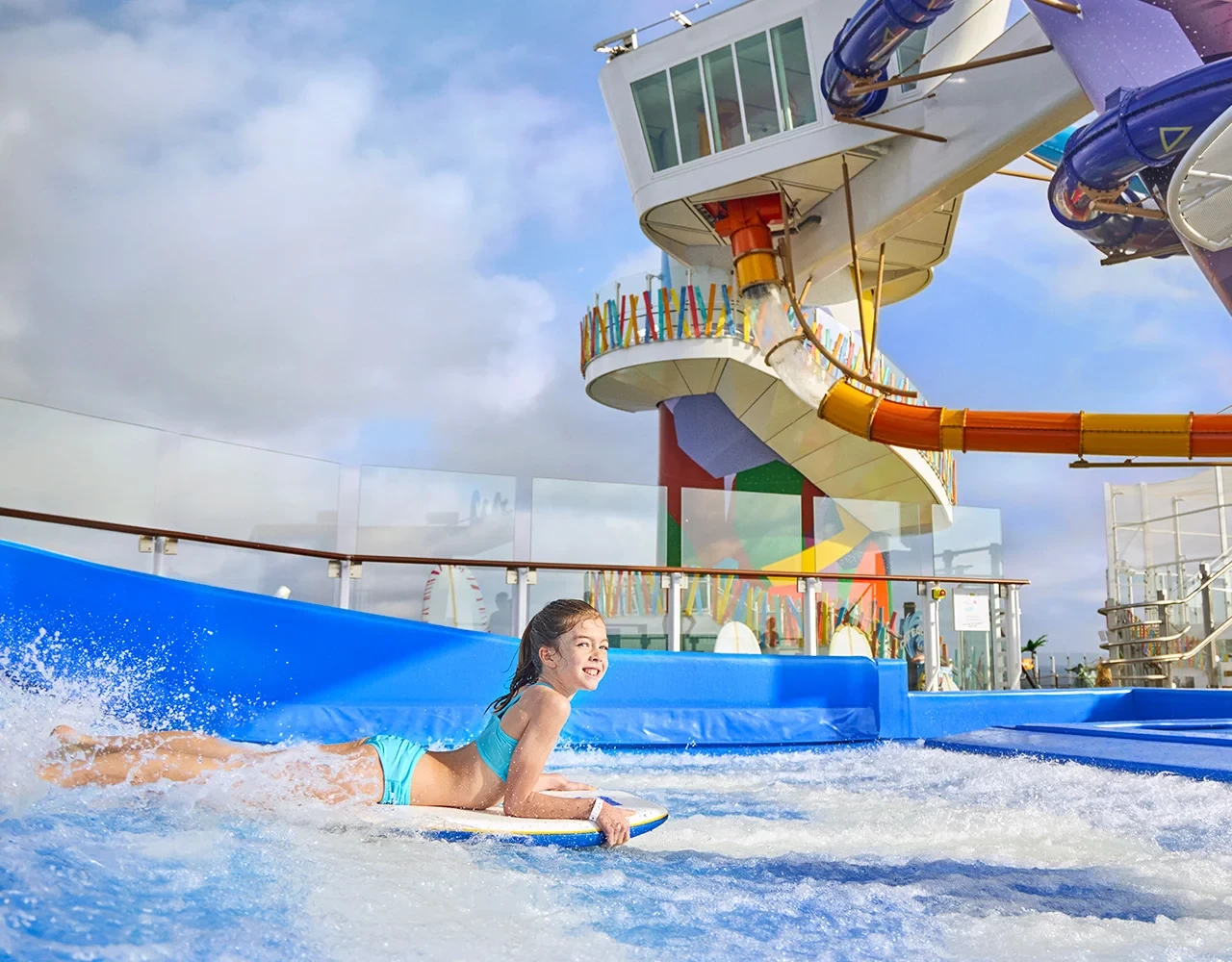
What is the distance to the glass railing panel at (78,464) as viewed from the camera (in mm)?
5512

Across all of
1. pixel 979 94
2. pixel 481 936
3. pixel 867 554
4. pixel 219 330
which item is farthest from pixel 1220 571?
pixel 219 330

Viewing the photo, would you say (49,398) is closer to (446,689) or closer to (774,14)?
(774,14)

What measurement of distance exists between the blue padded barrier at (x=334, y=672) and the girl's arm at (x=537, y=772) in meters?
1.47

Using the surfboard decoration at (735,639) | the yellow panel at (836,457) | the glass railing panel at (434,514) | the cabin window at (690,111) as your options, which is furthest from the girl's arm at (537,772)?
the yellow panel at (836,457)

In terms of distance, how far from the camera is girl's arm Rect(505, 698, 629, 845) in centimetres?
234

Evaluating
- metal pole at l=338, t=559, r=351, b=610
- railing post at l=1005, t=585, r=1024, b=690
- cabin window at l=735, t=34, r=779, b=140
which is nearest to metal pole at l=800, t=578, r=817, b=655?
railing post at l=1005, t=585, r=1024, b=690

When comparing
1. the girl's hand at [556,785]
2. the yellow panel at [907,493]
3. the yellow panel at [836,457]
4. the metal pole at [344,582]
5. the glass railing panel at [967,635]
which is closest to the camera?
the girl's hand at [556,785]

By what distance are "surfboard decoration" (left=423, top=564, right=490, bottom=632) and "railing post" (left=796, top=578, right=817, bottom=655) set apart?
2562mm

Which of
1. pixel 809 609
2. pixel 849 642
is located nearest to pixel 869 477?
pixel 849 642

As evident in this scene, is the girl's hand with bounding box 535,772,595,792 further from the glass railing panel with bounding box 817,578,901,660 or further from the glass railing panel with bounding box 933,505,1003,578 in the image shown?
the glass railing panel with bounding box 933,505,1003,578

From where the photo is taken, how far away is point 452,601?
6965 millimetres

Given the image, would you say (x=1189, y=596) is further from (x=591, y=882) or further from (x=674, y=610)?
(x=591, y=882)

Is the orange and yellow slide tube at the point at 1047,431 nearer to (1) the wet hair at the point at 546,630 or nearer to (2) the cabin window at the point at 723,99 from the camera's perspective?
(2) the cabin window at the point at 723,99

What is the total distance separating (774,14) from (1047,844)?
8944mm
